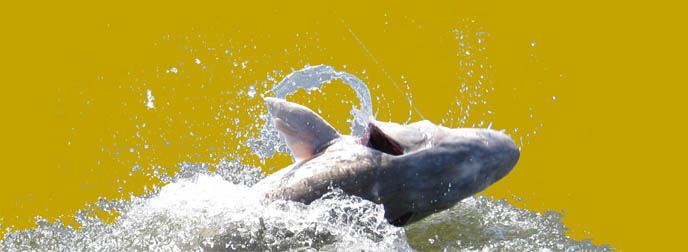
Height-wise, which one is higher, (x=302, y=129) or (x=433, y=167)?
(x=302, y=129)

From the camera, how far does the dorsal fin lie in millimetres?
6879

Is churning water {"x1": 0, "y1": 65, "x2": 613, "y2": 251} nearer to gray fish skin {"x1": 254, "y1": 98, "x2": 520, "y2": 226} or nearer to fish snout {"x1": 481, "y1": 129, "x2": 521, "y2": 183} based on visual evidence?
gray fish skin {"x1": 254, "y1": 98, "x2": 520, "y2": 226}

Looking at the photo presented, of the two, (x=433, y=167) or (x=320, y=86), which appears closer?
(x=433, y=167)

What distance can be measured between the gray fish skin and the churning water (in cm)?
17

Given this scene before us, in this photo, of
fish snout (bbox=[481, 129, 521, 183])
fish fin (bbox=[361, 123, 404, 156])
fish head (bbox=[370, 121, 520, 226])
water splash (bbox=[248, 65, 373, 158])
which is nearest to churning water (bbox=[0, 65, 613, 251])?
water splash (bbox=[248, 65, 373, 158])

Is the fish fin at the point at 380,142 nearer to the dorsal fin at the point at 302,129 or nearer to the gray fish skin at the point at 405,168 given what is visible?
the gray fish skin at the point at 405,168

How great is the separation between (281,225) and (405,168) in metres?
1.20

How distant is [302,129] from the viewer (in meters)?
6.93

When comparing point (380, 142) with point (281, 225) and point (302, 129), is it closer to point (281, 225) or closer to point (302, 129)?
point (302, 129)

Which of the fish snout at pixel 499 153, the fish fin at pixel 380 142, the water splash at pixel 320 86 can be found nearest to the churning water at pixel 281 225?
the water splash at pixel 320 86

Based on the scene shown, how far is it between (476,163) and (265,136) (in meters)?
2.53

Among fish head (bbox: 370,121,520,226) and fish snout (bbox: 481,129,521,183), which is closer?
fish head (bbox: 370,121,520,226)

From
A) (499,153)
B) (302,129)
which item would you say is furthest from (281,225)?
(499,153)

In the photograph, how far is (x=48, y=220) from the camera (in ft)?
23.9
